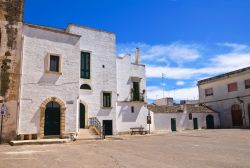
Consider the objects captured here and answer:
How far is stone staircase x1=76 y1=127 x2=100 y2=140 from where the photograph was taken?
59.0ft

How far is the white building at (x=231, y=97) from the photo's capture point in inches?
1294

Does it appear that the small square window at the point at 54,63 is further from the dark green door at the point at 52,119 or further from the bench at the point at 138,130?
the bench at the point at 138,130

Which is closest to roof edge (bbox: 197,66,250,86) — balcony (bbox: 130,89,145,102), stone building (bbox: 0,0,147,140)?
balcony (bbox: 130,89,145,102)

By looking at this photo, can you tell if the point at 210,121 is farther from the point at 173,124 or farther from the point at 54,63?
the point at 54,63

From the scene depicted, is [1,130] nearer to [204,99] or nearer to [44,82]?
[44,82]

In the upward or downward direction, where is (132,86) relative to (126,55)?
downward

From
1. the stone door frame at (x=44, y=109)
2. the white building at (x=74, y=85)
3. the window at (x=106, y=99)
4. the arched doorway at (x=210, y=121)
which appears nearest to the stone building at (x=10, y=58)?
the white building at (x=74, y=85)

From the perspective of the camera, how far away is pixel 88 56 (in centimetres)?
2267

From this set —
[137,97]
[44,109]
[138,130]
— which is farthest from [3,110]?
[137,97]

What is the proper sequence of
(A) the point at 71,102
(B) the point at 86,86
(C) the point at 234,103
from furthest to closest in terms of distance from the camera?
(C) the point at 234,103, (B) the point at 86,86, (A) the point at 71,102

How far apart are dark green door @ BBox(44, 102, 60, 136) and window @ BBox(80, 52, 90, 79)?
5183mm

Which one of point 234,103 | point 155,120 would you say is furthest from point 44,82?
point 234,103

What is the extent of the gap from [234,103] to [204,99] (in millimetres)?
6223

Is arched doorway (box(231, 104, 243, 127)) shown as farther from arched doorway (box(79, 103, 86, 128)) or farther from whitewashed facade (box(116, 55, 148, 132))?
arched doorway (box(79, 103, 86, 128))
